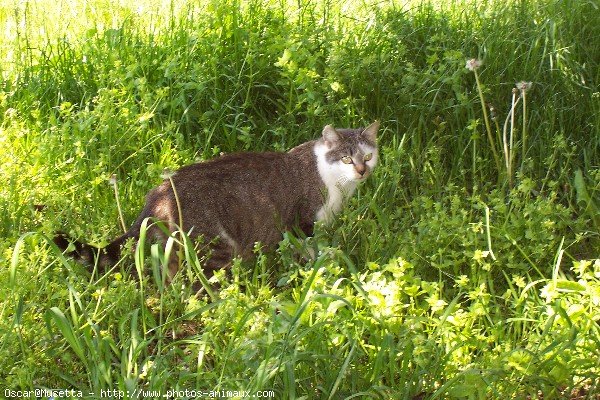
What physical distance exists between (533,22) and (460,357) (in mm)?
2651

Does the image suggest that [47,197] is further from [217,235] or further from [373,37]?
[373,37]

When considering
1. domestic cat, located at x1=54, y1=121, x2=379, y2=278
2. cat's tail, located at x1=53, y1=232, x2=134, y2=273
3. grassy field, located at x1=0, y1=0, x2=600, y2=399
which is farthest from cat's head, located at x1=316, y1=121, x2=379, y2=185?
cat's tail, located at x1=53, y1=232, x2=134, y2=273

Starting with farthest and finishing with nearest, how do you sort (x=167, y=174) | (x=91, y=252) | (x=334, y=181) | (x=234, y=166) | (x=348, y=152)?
(x=334, y=181) < (x=348, y=152) < (x=234, y=166) < (x=91, y=252) < (x=167, y=174)

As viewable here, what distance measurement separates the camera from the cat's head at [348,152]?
4.91 m

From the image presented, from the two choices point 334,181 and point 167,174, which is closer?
point 167,174

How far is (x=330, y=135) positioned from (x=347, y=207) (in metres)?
0.38

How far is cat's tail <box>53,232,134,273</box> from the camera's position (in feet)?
13.3

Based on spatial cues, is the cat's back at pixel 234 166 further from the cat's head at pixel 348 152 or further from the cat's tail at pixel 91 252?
the cat's tail at pixel 91 252

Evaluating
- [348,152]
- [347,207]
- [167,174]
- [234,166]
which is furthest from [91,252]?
[348,152]

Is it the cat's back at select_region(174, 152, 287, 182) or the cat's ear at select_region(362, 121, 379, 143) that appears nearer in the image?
the cat's back at select_region(174, 152, 287, 182)

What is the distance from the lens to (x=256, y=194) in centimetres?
481

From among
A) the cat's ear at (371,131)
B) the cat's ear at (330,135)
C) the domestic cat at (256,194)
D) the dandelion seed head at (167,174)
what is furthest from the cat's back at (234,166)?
the cat's ear at (371,131)

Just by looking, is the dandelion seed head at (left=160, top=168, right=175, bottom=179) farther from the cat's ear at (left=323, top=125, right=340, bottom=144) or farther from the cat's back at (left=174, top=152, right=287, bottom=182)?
the cat's ear at (left=323, top=125, right=340, bottom=144)

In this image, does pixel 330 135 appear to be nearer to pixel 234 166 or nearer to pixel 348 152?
pixel 348 152
